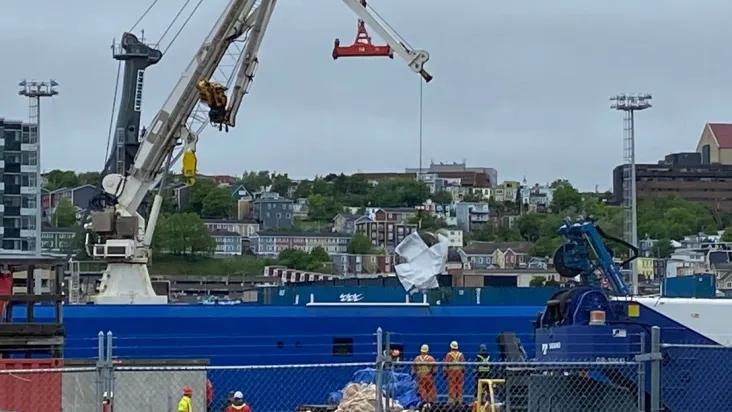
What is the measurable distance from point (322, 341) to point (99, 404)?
22032mm

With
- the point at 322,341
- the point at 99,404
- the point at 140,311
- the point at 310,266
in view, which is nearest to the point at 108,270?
the point at 140,311

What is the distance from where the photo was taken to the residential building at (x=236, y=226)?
18625 centimetres

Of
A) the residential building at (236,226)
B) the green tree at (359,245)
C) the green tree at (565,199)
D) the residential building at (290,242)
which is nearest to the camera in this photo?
the green tree at (359,245)

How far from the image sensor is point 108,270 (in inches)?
1596

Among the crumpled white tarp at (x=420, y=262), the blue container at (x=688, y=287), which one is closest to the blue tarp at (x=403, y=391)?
the blue container at (x=688, y=287)

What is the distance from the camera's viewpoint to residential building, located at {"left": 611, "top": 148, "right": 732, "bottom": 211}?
17912cm

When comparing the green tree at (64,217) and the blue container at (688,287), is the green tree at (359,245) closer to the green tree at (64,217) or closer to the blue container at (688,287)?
the green tree at (64,217)

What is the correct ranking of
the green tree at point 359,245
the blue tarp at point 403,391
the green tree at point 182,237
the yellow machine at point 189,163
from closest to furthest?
the blue tarp at point 403,391, the yellow machine at point 189,163, the green tree at point 182,237, the green tree at point 359,245

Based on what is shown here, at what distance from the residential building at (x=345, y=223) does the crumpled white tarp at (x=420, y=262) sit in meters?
143

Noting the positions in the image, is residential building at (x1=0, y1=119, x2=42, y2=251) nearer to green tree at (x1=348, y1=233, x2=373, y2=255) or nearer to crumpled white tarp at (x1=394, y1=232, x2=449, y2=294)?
green tree at (x1=348, y1=233, x2=373, y2=255)

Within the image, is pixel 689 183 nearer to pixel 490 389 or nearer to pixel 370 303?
pixel 370 303

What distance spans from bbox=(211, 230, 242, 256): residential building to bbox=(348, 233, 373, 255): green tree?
458 inches

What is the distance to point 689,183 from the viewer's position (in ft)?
601

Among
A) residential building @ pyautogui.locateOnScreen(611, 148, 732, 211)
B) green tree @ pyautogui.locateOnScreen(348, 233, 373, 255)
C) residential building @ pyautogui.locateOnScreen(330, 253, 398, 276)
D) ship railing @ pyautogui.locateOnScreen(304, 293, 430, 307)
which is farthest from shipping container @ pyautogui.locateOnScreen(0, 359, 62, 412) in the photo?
residential building @ pyautogui.locateOnScreen(611, 148, 732, 211)
